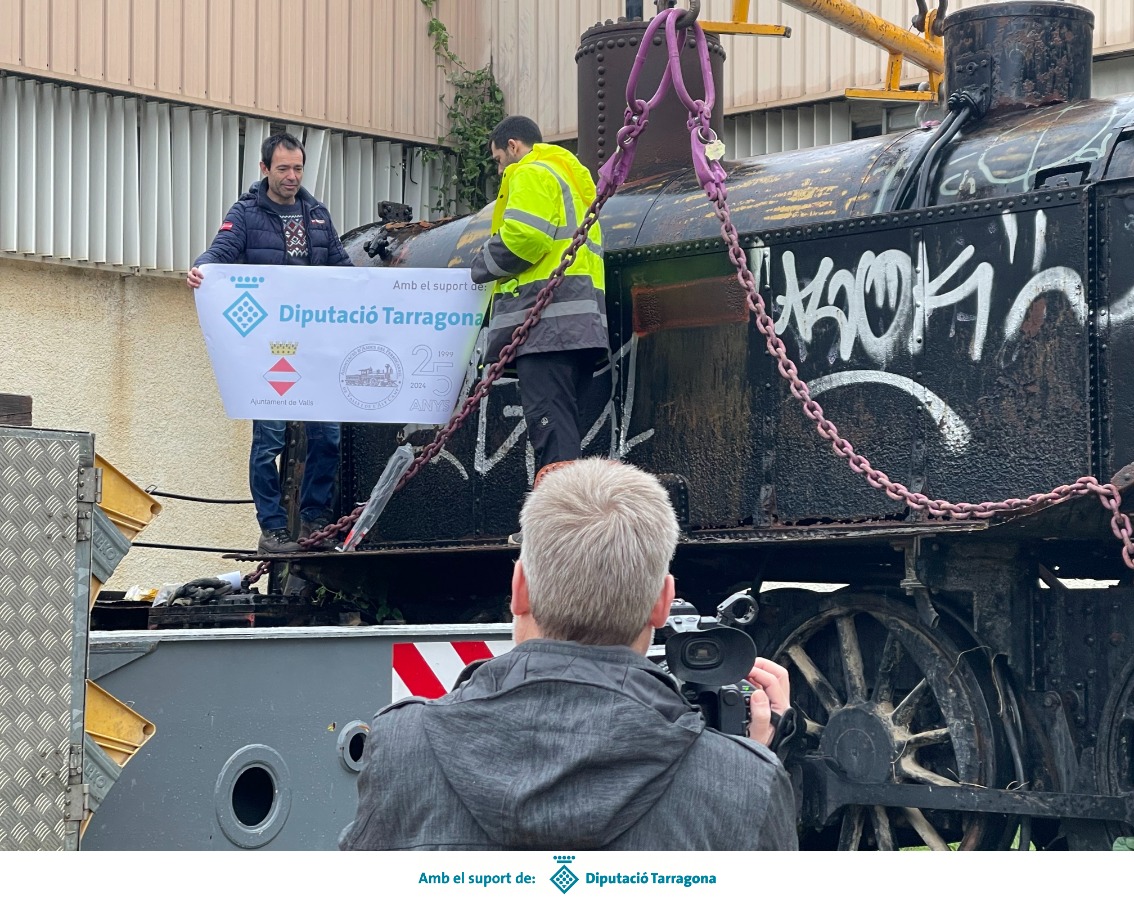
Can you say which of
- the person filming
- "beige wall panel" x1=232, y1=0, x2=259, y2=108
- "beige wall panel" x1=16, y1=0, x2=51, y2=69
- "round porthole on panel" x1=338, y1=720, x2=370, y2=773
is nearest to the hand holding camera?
the person filming

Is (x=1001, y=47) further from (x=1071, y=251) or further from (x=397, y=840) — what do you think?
(x=397, y=840)

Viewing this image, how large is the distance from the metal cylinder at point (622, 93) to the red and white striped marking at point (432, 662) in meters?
2.91

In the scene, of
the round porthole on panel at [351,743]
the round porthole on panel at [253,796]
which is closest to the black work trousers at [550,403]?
the round porthole on panel at [351,743]

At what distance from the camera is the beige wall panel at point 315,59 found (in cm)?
1313

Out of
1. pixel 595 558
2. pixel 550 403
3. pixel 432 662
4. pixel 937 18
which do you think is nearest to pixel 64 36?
pixel 937 18

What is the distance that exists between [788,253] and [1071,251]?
1.16 meters

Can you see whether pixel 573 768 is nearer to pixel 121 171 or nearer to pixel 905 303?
pixel 905 303

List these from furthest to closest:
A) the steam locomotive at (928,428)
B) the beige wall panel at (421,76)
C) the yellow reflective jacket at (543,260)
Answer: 1. the beige wall panel at (421,76)
2. the yellow reflective jacket at (543,260)
3. the steam locomotive at (928,428)

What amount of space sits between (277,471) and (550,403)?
1.99 m

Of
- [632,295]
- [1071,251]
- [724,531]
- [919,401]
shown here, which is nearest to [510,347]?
[632,295]

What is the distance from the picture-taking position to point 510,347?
658 cm

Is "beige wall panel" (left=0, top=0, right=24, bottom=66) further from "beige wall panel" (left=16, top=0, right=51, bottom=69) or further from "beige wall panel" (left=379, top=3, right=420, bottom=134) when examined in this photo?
"beige wall panel" (left=379, top=3, right=420, bottom=134)
